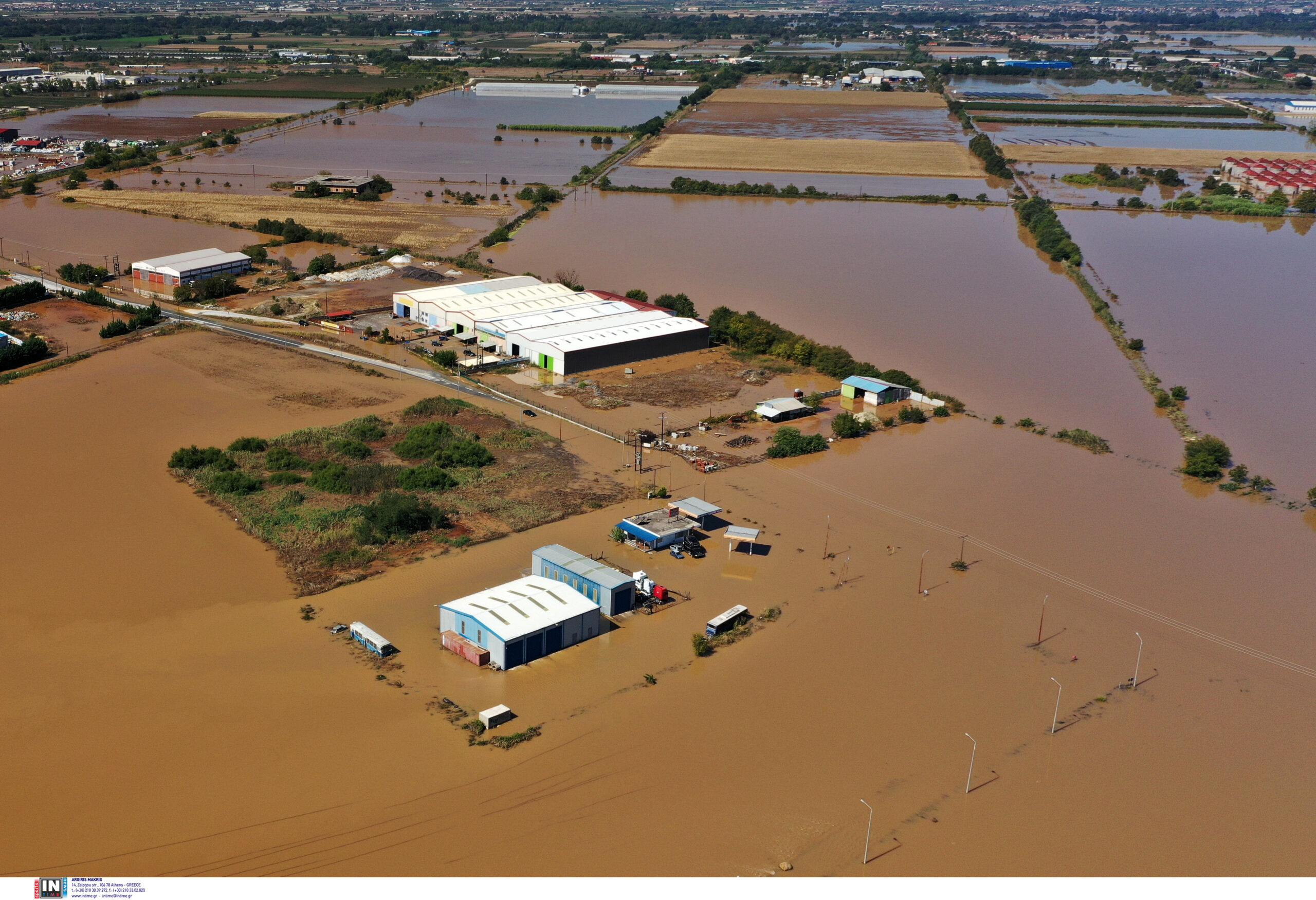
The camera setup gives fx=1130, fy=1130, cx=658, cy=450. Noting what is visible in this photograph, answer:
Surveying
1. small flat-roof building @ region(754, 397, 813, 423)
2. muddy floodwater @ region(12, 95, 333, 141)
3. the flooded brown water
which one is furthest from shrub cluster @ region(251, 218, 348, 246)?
muddy floodwater @ region(12, 95, 333, 141)

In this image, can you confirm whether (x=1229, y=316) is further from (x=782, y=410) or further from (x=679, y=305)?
(x=782, y=410)

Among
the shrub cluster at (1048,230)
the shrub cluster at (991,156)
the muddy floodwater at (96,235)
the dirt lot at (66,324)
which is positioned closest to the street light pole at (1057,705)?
the dirt lot at (66,324)

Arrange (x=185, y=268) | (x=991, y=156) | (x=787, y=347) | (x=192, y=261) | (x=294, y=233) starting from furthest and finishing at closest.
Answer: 1. (x=991, y=156)
2. (x=294, y=233)
3. (x=192, y=261)
4. (x=185, y=268)
5. (x=787, y=347)

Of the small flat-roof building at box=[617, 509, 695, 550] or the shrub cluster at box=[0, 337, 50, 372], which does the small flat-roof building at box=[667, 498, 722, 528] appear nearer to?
the small flat-roof building at box=[617, 509, 695, 550]

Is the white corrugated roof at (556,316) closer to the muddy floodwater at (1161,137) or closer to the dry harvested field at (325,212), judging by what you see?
the dry harvested field at (325,212)

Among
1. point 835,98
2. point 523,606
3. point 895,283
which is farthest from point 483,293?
point 835,98

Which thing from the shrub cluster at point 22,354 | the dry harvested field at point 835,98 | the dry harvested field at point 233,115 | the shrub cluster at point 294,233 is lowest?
the shrub cluster at point 22,354
